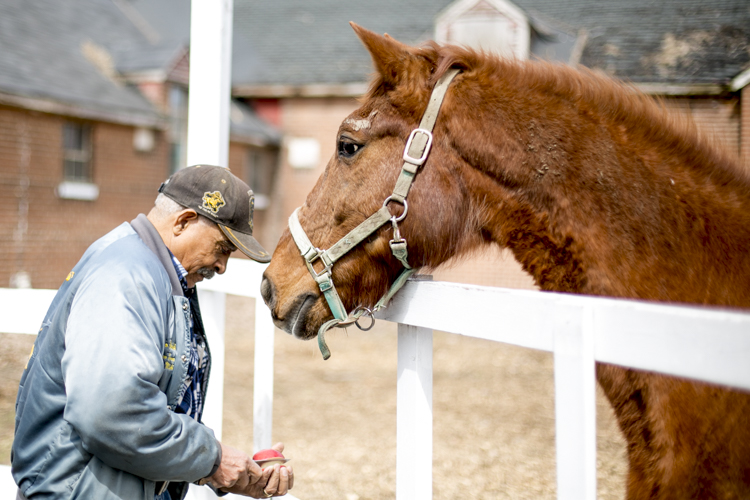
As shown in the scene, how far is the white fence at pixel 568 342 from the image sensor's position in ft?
3.58

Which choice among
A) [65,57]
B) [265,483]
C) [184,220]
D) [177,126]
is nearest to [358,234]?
[184,220]

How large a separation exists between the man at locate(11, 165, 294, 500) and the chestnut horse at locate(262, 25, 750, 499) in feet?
0.99

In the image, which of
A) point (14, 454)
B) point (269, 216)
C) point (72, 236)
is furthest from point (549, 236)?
point (269, 216)

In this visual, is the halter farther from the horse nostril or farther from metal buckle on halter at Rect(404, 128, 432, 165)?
the horse nostril

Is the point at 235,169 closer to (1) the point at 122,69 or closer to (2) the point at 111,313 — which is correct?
(1) the point at 122,69

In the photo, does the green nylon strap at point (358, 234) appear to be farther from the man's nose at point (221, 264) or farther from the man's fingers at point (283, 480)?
the man's fingers at point (283, 480)

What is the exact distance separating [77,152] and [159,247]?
41.8 ft

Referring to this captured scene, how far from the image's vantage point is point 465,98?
1966 mm

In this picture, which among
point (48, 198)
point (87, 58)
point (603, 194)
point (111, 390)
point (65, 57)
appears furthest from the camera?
point (87, 58)

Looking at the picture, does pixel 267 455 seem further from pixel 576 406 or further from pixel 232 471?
pixel 576 406

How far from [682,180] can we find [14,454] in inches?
85.7

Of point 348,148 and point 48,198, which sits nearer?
point 348,148

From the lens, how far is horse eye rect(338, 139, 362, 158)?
6.76 feet

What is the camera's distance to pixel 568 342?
1.31m
